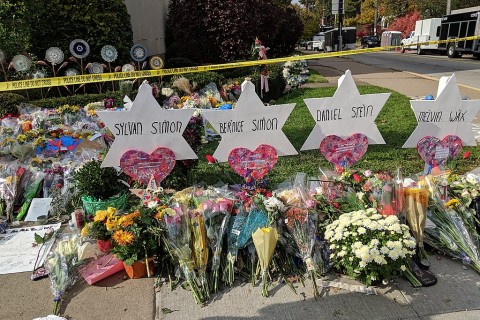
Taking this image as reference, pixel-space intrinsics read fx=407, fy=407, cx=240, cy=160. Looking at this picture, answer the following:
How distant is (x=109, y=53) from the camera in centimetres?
1112

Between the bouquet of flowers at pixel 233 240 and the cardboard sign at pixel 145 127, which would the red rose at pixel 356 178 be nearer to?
the bouquet of flowers at pixel 233 240

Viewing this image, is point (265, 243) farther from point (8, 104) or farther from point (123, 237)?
point (8, 104)

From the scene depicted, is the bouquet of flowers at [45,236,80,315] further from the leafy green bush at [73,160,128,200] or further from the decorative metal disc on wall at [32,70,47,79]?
the decorative metal disc on wall at [32,70,47,79]

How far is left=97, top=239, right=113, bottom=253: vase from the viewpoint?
147 inches

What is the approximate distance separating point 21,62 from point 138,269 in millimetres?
7784

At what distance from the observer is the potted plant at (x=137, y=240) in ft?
11.4

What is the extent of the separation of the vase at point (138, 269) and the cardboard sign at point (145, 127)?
1121 mm

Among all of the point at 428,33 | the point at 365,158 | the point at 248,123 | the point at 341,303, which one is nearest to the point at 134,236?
the point at 248,123

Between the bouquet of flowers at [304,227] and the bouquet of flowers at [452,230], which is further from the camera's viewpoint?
the bouquet of flowers at [452,230]

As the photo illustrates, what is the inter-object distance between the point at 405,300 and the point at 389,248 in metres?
0.46

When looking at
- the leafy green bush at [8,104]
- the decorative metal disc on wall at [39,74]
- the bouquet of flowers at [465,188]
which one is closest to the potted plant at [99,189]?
the bouquet of flowers at [465,188]

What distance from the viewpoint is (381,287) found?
336 centimetres

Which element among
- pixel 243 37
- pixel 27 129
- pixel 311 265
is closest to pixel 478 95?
pixel 243 37

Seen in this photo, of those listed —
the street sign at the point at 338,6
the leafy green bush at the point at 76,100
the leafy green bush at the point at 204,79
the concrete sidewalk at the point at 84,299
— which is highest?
the street sign at the point at 338,6
